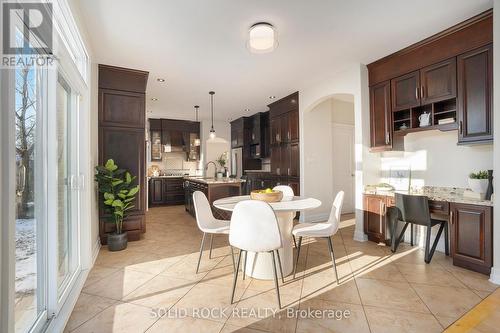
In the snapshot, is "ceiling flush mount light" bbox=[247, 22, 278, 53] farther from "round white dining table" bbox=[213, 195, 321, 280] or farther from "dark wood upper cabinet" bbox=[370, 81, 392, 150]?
"dark wood upper cabinet" bbox=[370, 81, 392, 150]

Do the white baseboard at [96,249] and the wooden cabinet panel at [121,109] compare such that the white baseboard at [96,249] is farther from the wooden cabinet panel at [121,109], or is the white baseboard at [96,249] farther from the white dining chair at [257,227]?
the white dining chair at [257,227]

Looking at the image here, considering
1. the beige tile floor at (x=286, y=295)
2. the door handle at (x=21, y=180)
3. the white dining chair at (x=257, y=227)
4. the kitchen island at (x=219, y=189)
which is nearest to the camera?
the door handle at (x=21, y=180)

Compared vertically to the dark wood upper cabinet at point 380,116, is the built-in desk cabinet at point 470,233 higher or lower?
lower

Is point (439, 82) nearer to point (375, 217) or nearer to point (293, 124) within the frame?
point (375, 217)

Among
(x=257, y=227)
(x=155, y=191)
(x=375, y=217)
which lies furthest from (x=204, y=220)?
(x=155, y=191)

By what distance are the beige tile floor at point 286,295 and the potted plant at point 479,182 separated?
0.91 meters

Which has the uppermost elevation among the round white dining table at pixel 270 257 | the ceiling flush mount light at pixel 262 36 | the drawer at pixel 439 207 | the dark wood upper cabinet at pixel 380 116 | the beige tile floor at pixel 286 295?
the ceiling flush mount light at pixel 262 36

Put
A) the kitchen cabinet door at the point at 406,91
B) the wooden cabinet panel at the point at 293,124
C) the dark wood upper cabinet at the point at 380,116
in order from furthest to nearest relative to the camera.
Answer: the wooden cabinet panel at the point at 293,124 → the dark wood upper cabinet at the point at 380,116 → the kitchen cabinet door at the point at 406,91

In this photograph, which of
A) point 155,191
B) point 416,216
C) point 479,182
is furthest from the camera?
point 155,191

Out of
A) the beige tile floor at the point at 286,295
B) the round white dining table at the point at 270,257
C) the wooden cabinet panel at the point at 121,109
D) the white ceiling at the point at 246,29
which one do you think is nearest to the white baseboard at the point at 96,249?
the beige tile floor at the point at 286,295

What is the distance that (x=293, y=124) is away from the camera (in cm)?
533

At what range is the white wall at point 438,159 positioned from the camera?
3002mm

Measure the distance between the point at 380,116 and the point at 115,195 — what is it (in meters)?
4.07

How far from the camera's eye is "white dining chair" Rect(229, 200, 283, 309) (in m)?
1.95
